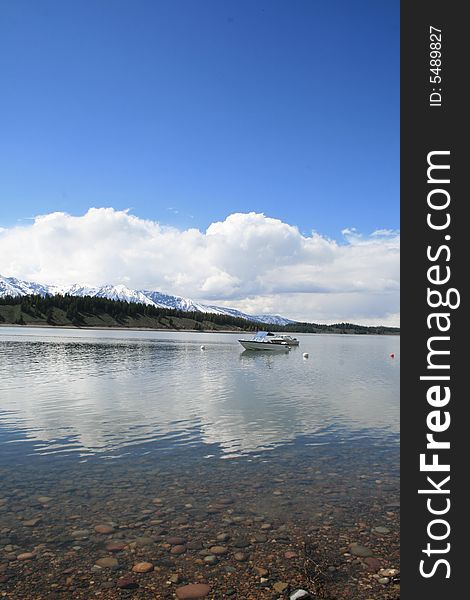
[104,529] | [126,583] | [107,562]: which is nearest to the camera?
[126,583]

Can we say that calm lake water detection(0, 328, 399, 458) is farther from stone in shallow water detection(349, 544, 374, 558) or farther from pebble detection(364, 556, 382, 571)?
pebble detection(364, 556, 382, 571)

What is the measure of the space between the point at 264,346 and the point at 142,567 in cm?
11144

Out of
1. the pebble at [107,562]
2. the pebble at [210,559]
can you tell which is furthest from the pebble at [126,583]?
the pebble at [210,559]

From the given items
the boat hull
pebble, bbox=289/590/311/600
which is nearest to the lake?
pebble, bbox=289/590/311/600

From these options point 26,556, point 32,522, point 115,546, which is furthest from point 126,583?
point 32,522

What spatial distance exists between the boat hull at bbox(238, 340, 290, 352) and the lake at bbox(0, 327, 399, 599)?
85.4 meters

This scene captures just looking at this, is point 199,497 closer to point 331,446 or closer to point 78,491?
point 78,491

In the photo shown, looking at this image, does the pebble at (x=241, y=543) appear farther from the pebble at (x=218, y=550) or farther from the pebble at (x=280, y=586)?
the pebble at (x=280, y=586)

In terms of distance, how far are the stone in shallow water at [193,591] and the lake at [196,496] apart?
0.50 feet

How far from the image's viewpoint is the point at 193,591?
9.23 metres

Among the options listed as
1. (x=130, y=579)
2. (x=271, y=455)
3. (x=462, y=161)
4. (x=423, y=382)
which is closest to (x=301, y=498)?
(x=271, y=455)

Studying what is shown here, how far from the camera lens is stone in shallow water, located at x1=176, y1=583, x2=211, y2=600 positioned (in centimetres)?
902

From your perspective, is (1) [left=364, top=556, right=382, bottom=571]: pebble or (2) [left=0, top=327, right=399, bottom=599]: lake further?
(1) [left=364, top=556, right=382, bottom=571]: pebble

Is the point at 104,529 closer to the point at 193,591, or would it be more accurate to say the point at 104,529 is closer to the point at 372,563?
the point at 193,591
